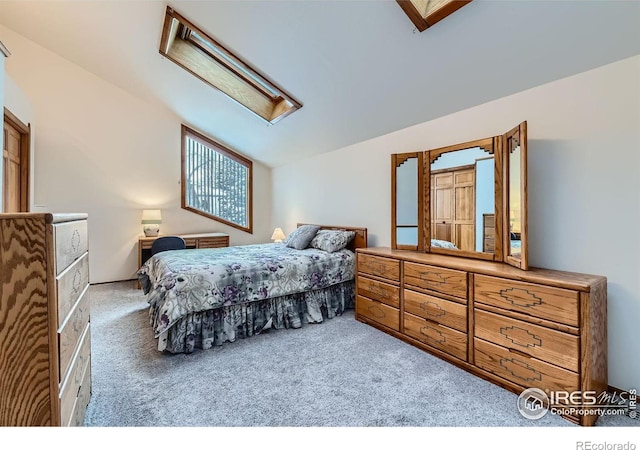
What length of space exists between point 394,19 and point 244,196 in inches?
173

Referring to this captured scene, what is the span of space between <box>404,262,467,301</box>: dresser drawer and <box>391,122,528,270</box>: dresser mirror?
14.9 inches

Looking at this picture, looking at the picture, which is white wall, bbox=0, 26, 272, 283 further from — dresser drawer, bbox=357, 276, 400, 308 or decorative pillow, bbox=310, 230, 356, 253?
dresser drawer, bbox=357, 276, 400, 308

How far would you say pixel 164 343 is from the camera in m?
2.25

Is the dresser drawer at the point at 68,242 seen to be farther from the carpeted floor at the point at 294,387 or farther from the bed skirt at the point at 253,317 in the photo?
the bed skirt at the point at 253,317

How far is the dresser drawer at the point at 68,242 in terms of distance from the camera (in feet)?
3.61

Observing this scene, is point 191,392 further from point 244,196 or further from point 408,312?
point 244,196

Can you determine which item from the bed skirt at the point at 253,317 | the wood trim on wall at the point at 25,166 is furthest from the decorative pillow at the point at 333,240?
the wood trim on wall at the point at 25,166

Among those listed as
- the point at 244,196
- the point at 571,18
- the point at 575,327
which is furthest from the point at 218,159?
the point at 575,327

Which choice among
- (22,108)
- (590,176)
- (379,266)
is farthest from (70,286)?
(22,108)

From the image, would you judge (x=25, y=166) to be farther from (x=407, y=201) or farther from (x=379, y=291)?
(x=407, y=201)

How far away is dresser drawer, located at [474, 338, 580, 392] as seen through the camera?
61.4 inches

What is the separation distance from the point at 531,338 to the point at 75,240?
2.51m

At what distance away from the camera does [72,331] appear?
1291 millimetres

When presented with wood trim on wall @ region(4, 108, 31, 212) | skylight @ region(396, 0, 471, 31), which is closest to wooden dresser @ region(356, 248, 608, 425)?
skylight @ region(396, 0, 471, 31)
